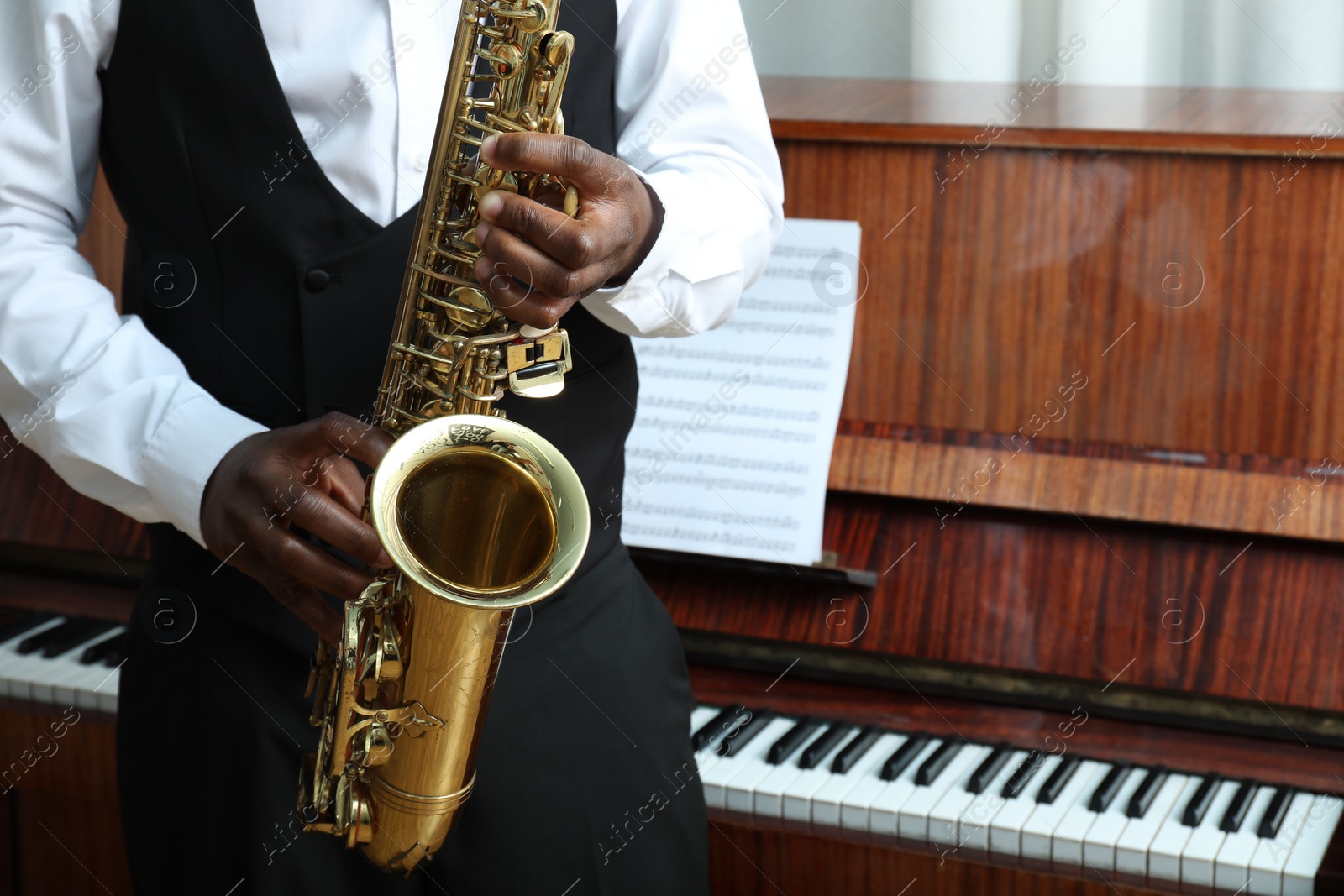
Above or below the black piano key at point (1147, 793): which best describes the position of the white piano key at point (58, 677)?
above

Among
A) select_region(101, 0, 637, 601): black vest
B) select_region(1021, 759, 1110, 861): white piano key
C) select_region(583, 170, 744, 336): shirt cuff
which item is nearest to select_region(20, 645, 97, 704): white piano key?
select_region(101, 0, 637, 601): black vest

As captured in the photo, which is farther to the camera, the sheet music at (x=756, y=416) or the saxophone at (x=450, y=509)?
the sheet music at (x=756, y=416)

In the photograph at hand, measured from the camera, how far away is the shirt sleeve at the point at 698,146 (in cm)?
121

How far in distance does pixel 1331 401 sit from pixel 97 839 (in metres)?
2.02

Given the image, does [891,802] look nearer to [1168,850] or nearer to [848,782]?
[848,782]

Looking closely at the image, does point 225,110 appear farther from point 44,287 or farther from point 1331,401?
point 1331,401

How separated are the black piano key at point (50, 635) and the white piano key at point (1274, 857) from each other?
1808mm

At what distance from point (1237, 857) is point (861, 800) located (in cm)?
45

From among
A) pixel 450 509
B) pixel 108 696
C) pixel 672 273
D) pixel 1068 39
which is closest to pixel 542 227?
pixel 672 273

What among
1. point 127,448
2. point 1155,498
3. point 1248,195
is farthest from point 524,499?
point 1248,195

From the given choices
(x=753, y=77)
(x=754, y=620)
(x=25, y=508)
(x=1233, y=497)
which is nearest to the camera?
(x=753, y=77)

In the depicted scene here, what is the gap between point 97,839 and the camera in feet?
6.55

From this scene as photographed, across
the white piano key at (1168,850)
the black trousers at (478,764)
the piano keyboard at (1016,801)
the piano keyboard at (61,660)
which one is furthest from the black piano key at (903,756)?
the piano keyboard at (61,660)

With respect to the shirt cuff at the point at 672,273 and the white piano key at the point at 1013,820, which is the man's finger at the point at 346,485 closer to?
the shirt cuff at the point at 672,273
